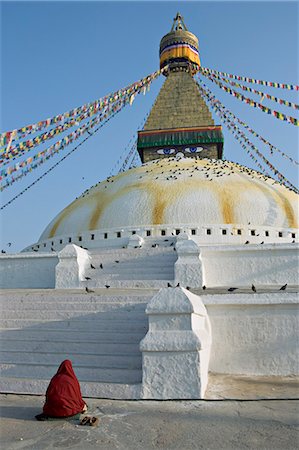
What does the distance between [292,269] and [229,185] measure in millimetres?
4440

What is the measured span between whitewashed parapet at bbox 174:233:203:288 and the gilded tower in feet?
34.4

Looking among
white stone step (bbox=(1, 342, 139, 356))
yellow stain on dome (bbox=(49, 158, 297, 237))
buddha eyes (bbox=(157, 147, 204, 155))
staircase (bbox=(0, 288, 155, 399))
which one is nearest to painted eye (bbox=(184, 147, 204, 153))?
buddha eyes (bbox=(157, 147, 204, 155))

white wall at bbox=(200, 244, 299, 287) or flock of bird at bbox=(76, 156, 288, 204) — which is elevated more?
flock of bird at bbox=(76, 156, 288, 204)

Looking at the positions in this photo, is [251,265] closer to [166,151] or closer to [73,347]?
[73,347]

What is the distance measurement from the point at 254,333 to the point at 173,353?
5.74 feet

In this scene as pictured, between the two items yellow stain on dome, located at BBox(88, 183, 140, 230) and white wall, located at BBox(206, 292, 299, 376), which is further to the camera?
yellow stain on dome, located at BBox(88, 183, 140, 230)

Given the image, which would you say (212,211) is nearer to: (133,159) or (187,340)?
(187,340)

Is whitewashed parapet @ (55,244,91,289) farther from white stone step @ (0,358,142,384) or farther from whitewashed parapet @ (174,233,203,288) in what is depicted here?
white stone step @ (0,358,142,384)

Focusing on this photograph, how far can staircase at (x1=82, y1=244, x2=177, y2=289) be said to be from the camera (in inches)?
341

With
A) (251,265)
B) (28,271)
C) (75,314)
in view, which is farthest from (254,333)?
(28,271)

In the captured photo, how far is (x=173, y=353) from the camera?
4836mm

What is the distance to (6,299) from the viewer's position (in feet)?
23.5

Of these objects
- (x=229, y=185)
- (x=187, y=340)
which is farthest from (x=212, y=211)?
(x=187, y=340)

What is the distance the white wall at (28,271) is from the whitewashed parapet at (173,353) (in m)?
5.25
